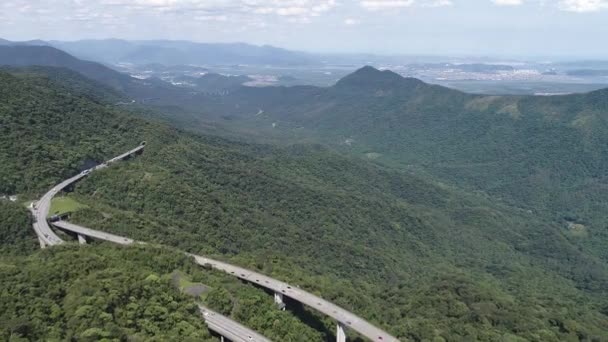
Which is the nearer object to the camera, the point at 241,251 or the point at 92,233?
the point at 92,233

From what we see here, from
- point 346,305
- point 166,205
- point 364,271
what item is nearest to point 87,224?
point 166,205

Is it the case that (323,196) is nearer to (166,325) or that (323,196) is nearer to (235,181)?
(235,181)

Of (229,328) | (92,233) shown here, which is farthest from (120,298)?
(92,233)

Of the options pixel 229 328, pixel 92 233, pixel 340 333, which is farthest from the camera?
pixel 92 233

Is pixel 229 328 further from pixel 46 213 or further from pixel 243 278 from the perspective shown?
pixel 46 213

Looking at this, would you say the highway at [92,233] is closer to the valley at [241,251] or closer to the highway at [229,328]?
the valley at [241,251]

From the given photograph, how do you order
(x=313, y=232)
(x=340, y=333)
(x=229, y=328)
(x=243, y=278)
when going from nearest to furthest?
(x=229, y=328)
(x=340, y=333)
(x=243, y=278)
(x=313, y=232)

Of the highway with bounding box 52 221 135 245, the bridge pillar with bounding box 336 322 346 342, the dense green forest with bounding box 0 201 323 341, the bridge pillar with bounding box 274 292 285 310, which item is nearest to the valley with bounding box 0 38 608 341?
the dense green forest with bounding box 0 201 323 341

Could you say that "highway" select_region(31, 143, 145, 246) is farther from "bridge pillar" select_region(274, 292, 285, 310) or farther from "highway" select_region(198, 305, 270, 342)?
"bridge pillar" select_region(274, 292, 285, 310)
